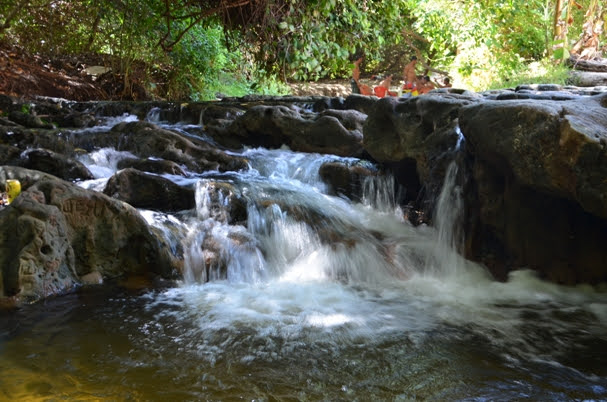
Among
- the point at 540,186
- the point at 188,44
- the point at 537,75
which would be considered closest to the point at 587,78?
the point at 537,75

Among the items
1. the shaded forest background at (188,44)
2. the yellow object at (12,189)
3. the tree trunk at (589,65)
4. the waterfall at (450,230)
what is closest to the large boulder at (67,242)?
the yellow object at (12,189)

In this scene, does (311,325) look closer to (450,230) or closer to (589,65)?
(450,230)

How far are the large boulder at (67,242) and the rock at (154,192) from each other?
1.11 m

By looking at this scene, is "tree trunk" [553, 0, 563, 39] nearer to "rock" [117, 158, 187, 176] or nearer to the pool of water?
the pool of water

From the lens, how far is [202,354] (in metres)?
3.06

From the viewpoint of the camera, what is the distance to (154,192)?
613 centimetres

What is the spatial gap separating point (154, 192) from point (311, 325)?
11.1ft

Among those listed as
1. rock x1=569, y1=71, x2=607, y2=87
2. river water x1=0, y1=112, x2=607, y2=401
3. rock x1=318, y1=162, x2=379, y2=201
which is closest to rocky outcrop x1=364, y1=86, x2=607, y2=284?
river water x1=0, y1=112, x2=607, y2=401

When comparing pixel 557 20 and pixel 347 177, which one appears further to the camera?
pixel 557 20

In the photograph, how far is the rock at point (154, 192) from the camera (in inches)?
240

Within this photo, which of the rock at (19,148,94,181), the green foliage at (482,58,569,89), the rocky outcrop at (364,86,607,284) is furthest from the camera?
the green foliage at (482,58,569,89)

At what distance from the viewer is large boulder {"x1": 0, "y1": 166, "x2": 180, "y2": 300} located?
13.2 ft

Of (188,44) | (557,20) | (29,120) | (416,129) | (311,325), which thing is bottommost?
(311,325)

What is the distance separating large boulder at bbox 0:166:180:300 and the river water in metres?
0.24
